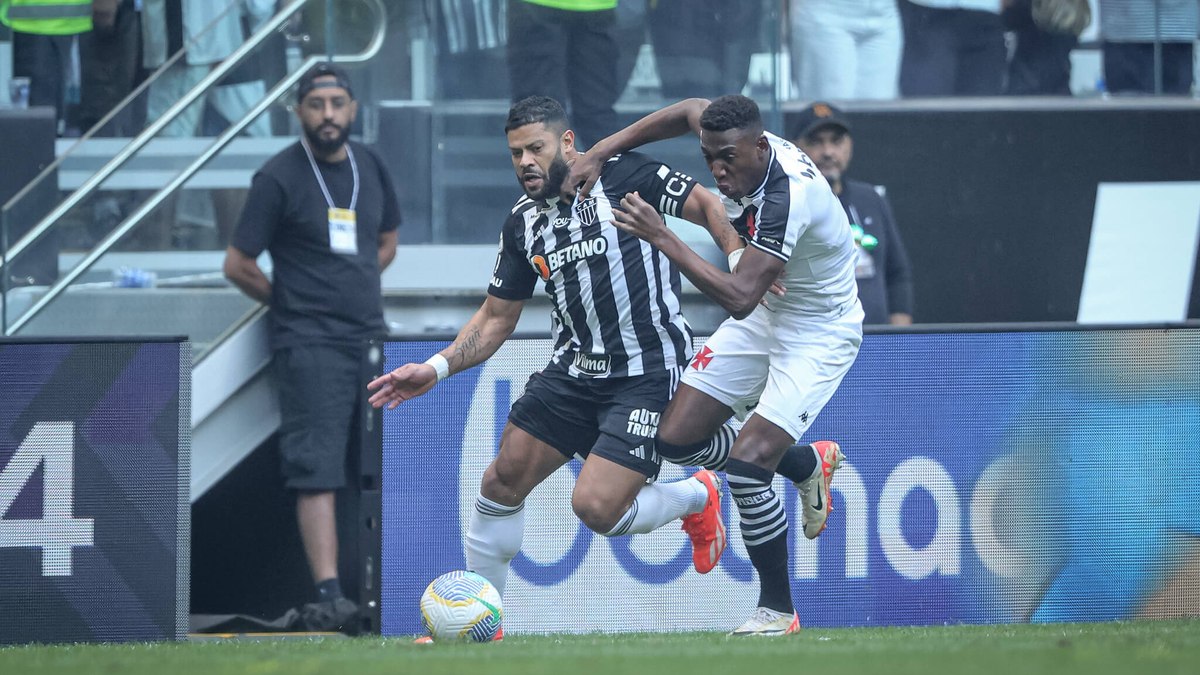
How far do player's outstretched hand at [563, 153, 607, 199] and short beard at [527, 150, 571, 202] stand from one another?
0.03m

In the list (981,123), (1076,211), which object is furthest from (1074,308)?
(981,123)

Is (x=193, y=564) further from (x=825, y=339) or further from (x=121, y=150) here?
(x=825, y=339)

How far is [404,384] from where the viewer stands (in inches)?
263

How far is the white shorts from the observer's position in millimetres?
6684

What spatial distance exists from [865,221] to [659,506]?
2.48 metres

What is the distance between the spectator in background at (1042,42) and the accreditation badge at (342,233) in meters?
4.24

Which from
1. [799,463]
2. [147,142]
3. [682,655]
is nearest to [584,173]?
[799,463]

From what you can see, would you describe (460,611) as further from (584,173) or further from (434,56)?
(434,56)

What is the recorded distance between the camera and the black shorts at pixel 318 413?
316 inches

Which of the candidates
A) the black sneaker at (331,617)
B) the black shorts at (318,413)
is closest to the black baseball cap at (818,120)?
the black shorts at (318,413)

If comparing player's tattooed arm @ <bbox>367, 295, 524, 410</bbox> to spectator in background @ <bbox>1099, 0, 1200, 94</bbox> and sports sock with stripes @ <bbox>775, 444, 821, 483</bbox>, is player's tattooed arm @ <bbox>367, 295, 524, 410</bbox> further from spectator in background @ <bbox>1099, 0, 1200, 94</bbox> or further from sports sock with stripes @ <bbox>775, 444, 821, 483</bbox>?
spectator in background @ <bbox>1099, 0, 1200, 94</bbox>

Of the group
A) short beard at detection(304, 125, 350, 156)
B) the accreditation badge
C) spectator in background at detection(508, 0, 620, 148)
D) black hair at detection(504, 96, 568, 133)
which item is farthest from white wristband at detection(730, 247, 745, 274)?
short beard at detection(304, 125, 350, 156)

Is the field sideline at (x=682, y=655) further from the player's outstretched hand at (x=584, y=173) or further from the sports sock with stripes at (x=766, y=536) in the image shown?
the player's outstretched hand at (x=584, y=173)

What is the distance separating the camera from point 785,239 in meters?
6.31
